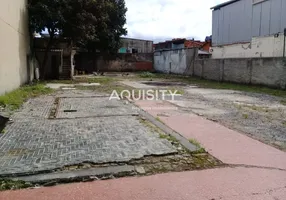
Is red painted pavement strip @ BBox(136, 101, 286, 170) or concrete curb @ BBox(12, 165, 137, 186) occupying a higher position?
red painted pavement strip @ BBox(136, 101, 286, 170)

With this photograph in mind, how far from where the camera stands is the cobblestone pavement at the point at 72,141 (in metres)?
3.96

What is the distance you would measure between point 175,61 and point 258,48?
36.0 ft

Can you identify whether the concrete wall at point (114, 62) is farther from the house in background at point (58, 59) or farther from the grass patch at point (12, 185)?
the grass patch at point (12, 185)

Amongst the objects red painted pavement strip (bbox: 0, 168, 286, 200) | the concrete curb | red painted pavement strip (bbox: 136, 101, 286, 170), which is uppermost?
red painted pavement strip (bbox: 136, 101, 286, 170)

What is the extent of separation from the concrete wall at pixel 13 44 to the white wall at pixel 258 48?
14903mm

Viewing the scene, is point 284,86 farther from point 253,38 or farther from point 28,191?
point 28,191

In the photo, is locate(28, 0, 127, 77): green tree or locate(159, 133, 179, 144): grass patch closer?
locate(159, 133, 179, 144): grass patch

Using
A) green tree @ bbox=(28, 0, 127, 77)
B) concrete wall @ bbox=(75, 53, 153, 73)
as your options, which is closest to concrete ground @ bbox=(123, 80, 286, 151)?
green tree @ bbox=(28, 0, 127, 77)

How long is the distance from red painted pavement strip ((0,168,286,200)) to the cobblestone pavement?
0.61 metres

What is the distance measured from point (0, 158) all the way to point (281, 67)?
582 inches

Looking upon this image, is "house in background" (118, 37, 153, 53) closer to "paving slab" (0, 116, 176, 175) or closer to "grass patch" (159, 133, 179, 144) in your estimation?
"paving slab" (0, 116, 176, 175)

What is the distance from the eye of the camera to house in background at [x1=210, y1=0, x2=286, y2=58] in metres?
17.4

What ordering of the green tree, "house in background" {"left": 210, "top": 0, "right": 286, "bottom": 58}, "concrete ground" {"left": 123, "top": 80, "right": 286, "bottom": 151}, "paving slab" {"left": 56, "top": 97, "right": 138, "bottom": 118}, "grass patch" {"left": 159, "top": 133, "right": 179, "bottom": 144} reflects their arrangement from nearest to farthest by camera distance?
"grass patch" {"left": 159, "top": 133, "right": 179, "bottom": 144} → "concrete ground" {"left": 123, "top": 80, "right": 286, "bottom": 151} → "paving slab" {"left": 56, "top": 97, "right": 138, "bottom": 118} → the green tree → "house in background" {"left": 210, "top": 0, "right": 286, "bottom": 58}

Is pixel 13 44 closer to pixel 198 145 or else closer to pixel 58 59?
pixel 58 59
